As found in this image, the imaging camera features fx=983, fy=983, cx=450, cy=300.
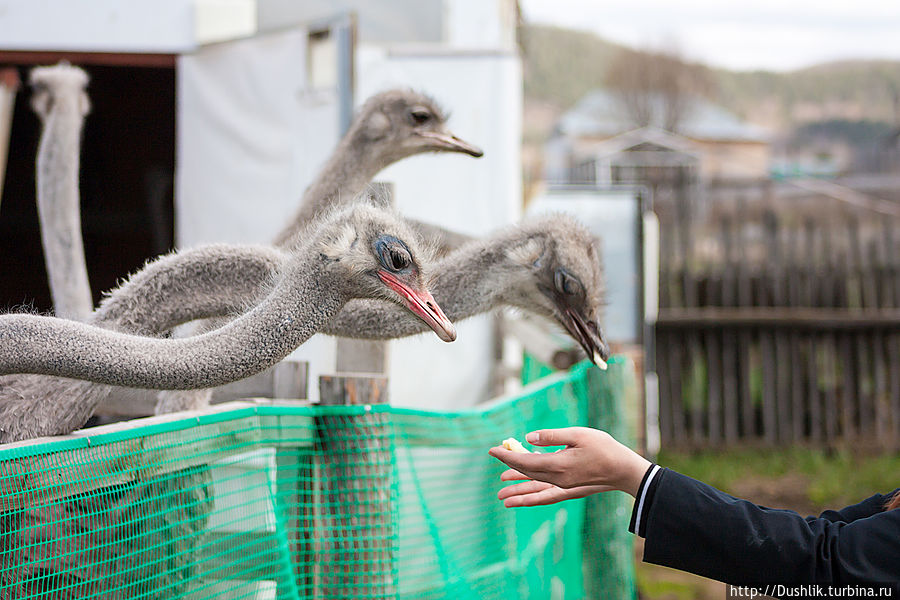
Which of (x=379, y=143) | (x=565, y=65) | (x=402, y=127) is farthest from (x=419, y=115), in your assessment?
(x=565, y=65)

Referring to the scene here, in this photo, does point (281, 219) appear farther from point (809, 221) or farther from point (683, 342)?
point (809, 221)

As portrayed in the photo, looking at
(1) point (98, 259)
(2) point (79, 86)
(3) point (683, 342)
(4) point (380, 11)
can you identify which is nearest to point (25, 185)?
(1) point (98, 259)

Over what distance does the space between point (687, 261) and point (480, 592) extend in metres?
6.18

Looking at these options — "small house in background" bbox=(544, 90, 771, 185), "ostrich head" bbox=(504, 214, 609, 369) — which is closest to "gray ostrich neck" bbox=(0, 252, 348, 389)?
"ostrich head" bbox=(504, 214, 609, 369)

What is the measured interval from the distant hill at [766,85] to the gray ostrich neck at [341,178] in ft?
313

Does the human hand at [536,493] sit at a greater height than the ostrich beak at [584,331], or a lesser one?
lesser

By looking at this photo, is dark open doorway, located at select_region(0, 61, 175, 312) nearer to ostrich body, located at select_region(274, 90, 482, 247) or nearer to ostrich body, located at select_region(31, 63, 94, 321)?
ostrich body, located at select_region(31, 63, 94, 321)

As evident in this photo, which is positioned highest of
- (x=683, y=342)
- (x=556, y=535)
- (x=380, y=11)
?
(x=380, y=11)

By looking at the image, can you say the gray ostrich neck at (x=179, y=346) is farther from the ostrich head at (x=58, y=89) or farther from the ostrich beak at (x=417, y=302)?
the ostrich head at (x=58, y=89)

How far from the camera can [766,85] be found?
112 metres

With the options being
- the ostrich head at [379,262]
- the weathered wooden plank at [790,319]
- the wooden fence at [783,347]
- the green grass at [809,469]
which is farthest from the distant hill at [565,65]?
the ostrich head at [379,262]

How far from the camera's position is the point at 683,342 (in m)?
8.50

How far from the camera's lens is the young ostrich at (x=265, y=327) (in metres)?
2.04

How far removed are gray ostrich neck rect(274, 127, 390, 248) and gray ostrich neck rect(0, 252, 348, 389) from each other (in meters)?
1.20
